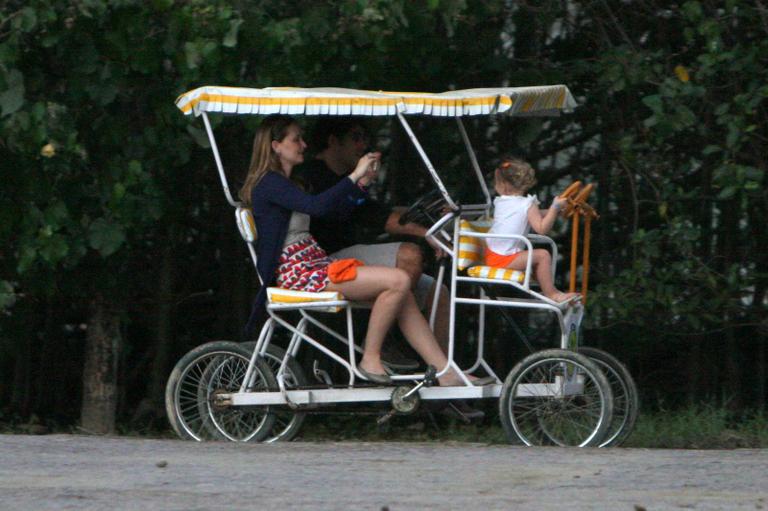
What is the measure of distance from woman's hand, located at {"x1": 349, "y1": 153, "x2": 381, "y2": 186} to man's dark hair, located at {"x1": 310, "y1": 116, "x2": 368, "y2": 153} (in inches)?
24.3

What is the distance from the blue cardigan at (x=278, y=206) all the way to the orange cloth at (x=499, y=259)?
68 centimetres

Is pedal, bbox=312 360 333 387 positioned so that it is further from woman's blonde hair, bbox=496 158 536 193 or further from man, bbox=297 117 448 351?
woman's blonde hair, bbox=496 158 536 193

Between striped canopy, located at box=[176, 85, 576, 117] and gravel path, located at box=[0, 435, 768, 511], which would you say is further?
striped canopy, located at box=[176, 85, 576, 117]

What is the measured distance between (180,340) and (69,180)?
8.48 ft

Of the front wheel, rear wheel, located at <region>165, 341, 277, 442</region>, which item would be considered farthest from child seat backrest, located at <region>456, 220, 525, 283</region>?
rear wheel, located at <region>165, 341, 277, 442</region>

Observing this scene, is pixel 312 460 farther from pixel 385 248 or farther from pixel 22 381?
pixel 22 381

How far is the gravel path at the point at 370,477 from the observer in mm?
6109

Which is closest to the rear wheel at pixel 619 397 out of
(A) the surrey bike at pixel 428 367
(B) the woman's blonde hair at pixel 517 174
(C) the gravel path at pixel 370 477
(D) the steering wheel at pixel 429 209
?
(A) the surrey bike at pixel 428 367

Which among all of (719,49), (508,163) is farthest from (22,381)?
(719,49)

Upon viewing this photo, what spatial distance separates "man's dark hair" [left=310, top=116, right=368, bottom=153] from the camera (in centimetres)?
838

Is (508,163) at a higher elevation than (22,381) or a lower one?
higher

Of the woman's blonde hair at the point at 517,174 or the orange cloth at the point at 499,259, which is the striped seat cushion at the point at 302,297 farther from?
the woman's blonde hair at the point at 517,174

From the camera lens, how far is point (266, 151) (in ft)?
26.5

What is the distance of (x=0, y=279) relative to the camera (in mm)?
9125
